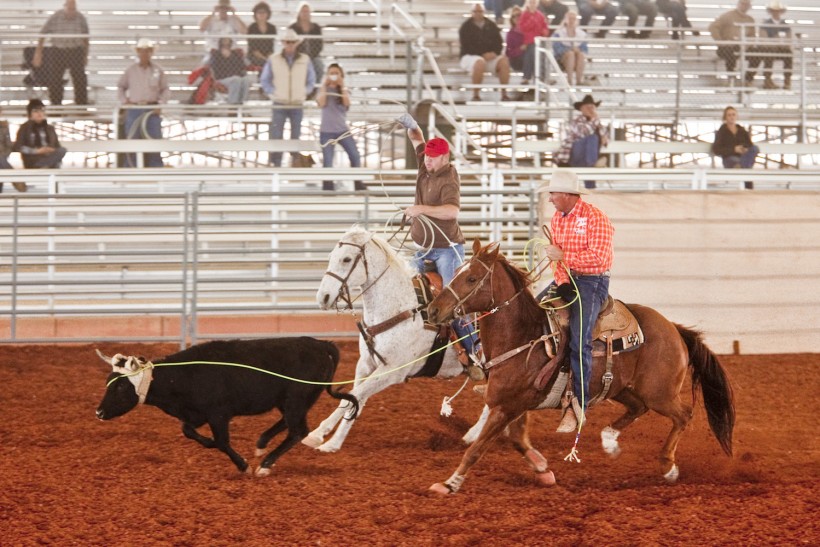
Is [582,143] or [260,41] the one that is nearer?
[582,143]

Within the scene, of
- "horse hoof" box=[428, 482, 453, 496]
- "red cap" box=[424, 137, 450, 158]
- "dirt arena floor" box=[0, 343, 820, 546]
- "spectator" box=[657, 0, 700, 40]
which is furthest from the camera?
"spectator" box=[657, 0, 700, 40]

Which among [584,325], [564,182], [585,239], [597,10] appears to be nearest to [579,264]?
[585,239]

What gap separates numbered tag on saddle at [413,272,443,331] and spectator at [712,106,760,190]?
8.64 meters

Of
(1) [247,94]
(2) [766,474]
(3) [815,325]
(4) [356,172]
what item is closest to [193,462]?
(2) [766,474]

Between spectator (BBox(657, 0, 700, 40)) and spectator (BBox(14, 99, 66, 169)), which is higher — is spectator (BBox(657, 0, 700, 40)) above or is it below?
above

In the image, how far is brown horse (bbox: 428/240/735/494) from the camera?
19.9ft

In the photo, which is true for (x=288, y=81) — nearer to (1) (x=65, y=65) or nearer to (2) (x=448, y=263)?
(1) (x=65, y=65)

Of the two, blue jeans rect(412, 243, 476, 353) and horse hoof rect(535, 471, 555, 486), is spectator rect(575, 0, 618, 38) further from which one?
horse hoof rect(535, 471, 555, 486)

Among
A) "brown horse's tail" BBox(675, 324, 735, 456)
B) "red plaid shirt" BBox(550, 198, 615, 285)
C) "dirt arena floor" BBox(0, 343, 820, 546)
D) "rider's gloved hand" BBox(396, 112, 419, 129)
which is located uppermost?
"rider's gloved hand" BBox(396, 112, 419, 129)

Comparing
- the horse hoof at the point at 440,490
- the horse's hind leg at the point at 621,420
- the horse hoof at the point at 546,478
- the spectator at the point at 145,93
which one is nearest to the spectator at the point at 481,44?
the spectator at the point at 145,93

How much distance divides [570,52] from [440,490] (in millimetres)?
11149

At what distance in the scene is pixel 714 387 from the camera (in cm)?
674

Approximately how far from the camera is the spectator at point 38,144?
13.5 m

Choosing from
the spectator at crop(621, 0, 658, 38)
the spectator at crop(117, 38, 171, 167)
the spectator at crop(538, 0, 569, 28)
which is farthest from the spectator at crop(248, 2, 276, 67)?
the spectator at crop(621, 0, 658, 38)
